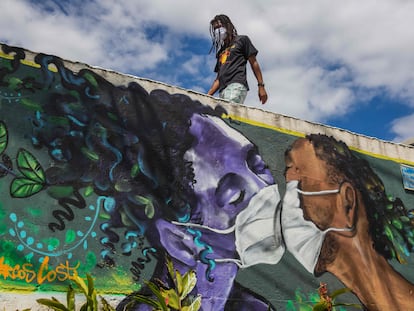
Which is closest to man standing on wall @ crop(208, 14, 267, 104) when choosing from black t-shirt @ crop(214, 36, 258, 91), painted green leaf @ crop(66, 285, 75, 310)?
black t-shirt @ crop(214, 36, 258, 91)

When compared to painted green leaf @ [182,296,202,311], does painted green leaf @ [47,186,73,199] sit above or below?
above

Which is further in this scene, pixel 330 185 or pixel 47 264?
pixel 330 185

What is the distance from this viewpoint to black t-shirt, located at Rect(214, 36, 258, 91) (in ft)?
17.0

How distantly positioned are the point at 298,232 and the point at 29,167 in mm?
2693

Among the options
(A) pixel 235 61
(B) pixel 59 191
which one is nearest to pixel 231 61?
(A) pixel 235 61

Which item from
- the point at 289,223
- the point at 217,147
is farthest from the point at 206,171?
the point at 289,223

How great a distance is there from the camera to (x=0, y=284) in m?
3.06

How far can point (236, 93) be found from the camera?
5.06m

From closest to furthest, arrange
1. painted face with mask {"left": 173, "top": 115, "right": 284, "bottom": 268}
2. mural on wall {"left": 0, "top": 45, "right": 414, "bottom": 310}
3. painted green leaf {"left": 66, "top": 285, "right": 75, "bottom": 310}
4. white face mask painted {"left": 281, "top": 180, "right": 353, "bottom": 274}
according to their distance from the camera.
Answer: painted green leaf {"left": 66, "top": 285, "right": 75, "bottom": 310}, mural on wall {"left": 0, "top": 45, "right": 414, "bottom": 310}, painted face with mask {"left": 173, "top": 115, "right": 284, "bottom": 268}, white face mask painted {"left": 281, "top": 180, "right": 353, "bottom": 274}

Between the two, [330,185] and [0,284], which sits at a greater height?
[330,185]

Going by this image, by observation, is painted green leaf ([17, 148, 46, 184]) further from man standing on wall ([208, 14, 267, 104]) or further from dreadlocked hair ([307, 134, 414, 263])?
dreadlocked hair ([307, 134, 414, 263])

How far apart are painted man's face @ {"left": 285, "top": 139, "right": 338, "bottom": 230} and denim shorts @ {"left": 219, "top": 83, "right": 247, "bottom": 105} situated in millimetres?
Result: 784

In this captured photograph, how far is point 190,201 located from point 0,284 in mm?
1677

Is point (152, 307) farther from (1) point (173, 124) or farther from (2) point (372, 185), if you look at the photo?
(2) point (372, 185)
